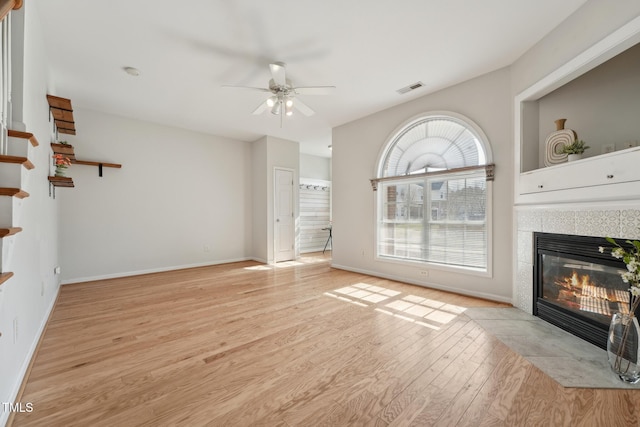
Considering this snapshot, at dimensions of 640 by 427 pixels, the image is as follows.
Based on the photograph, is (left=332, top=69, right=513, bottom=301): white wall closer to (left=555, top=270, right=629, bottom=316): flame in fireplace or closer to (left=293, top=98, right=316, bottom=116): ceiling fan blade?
(left=555, top=270, right=629, bottom=316): flame in fireplace

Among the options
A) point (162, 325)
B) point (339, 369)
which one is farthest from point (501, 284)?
point (162, 325)

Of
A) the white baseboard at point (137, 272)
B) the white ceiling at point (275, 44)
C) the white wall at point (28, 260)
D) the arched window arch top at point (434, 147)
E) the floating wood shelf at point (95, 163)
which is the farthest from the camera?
the white baseboard at point (137, 272)

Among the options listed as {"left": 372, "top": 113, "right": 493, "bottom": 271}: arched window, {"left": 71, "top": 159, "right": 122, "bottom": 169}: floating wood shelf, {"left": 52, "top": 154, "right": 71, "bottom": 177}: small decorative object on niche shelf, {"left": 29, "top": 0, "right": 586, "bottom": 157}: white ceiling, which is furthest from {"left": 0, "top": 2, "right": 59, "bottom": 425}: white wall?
{"left": 372, "top": 113, "right": 493, "bottom": 271}: arched window

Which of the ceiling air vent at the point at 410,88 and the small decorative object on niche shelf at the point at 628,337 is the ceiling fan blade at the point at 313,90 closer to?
A: the ceiling air vent at the point at 410,88

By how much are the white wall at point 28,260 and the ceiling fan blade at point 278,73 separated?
1.88 metres

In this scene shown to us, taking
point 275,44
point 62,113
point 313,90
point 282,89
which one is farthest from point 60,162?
point 313,90

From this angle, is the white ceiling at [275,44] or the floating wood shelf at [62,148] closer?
the white ceiling at [275,44]

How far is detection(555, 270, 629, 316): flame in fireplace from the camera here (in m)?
2.19

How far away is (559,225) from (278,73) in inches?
130

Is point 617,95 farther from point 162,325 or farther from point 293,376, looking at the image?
point 162,325

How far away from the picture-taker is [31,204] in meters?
2.11

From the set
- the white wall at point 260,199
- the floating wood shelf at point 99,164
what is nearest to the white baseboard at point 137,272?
the white wall at point 260,199

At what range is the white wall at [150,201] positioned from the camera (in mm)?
4430

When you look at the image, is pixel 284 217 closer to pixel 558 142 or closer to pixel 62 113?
pixel 62 113
